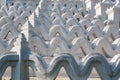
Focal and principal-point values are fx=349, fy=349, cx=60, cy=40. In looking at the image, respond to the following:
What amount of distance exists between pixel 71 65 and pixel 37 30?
5.54m

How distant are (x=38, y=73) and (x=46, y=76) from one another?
5.4 inches

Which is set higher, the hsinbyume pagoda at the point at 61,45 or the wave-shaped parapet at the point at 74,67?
the hsinbyume pagoda at the point at 61,45

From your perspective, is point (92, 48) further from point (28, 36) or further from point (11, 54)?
point (11, 54)

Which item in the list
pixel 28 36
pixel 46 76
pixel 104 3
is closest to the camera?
pixel 46 76

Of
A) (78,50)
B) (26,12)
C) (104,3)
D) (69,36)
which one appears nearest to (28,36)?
(78,50)

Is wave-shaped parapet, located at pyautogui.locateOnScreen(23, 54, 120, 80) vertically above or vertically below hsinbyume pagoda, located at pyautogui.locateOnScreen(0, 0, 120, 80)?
below

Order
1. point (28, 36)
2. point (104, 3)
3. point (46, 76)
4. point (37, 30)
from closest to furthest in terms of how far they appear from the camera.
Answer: point (46, 76)
point (28, 36)
point (37, 30)
point (104, 3)

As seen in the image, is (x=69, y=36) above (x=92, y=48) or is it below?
above

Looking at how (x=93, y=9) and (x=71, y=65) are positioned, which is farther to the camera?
(x=93, y=9)

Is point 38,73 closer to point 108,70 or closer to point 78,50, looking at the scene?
point 108,70

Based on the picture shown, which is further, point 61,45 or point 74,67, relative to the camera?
point 61,45

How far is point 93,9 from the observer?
16906 millimetres

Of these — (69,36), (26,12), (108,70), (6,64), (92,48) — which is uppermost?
(26,12)

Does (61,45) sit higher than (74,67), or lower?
higher
